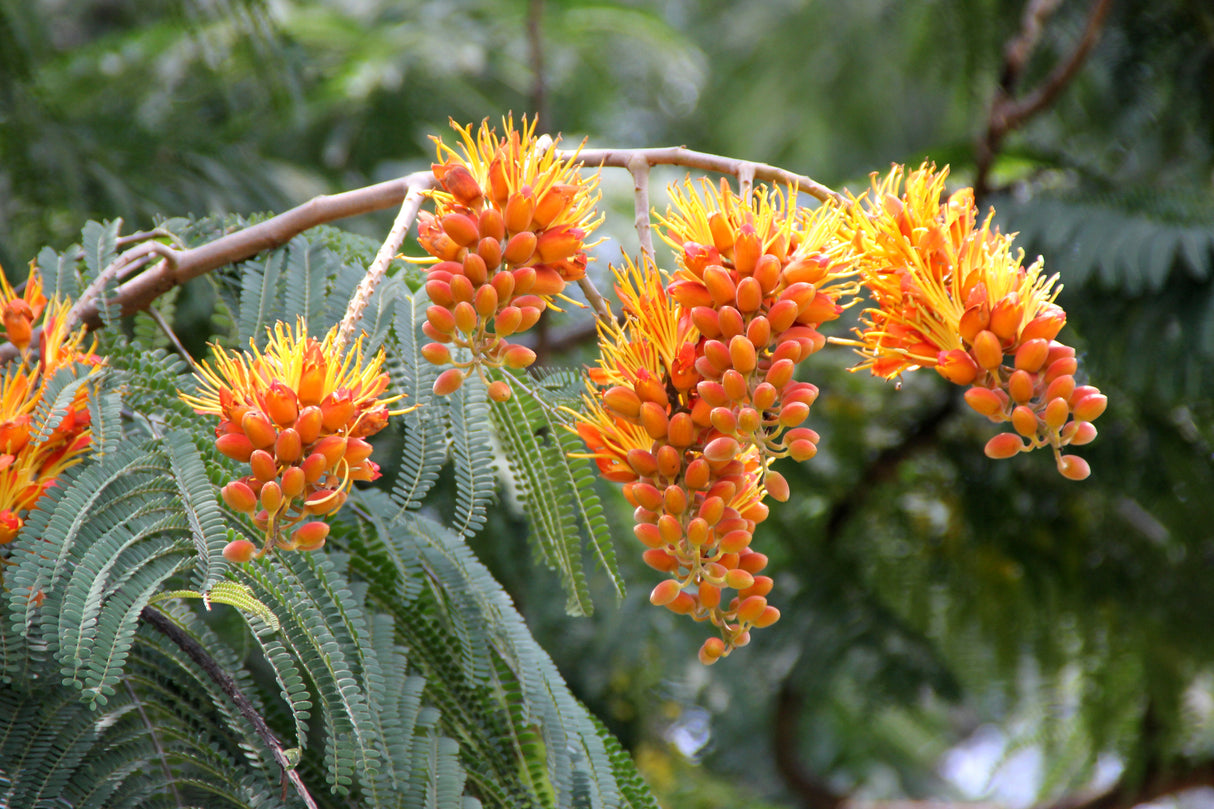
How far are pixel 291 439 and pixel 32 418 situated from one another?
0.54m

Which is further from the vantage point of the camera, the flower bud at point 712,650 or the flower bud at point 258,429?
the flower bud at point 712,650

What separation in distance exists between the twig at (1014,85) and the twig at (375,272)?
95.6 inches

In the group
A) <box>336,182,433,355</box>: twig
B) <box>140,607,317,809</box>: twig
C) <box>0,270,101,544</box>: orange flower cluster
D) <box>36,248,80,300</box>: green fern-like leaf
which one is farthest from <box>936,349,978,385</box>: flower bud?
<box>36,248,80,300</box>: green fern-like leaf

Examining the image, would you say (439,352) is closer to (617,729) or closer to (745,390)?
(745,390)

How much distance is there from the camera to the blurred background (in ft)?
9.12

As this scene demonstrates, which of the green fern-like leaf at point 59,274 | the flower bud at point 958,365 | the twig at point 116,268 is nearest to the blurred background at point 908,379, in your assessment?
the green fern-like leaf at point 59,274

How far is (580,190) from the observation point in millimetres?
1065

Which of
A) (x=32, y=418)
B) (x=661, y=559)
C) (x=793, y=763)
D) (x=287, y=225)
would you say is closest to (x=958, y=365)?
(x=661, y=559)

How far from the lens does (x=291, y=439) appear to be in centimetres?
90

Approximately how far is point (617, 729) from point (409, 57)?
97.3 inches

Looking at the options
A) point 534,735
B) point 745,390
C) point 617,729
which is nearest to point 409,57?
point 617,729

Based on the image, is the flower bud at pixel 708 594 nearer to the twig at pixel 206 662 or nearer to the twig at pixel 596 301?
the twig at pixel 596 301

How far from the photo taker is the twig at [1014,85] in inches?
127

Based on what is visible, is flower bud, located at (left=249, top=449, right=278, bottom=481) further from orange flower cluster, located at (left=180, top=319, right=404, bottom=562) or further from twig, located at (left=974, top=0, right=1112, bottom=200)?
twig, located at (left=974, top=0, right=1112, bottom=200)
